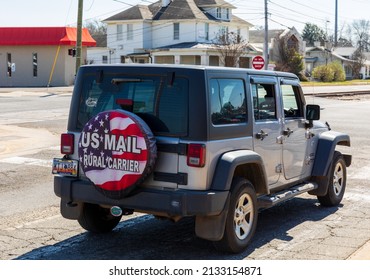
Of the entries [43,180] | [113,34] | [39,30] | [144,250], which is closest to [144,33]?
[113,34]

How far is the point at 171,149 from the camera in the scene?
5.79m

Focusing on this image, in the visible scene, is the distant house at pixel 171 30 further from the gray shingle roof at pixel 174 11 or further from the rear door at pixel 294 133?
the rear door at pixel 294 133

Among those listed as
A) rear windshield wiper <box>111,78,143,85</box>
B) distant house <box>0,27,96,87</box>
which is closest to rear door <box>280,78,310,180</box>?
rear windshield wiper <box>111,78,143,85</box>

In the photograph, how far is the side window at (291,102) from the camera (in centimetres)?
758

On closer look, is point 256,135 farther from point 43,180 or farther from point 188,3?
point 188,3

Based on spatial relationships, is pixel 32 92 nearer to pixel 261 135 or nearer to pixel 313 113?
pixel 313 113

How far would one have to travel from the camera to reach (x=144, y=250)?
627 cm

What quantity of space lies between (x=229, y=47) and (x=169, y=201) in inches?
2105

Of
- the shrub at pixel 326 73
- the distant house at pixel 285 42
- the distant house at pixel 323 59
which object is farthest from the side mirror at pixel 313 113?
the distant house at pixel 323 59

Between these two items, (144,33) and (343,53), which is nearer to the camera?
(144,33)

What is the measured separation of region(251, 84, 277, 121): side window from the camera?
674cm

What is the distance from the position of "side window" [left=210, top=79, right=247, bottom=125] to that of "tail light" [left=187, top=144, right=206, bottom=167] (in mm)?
355

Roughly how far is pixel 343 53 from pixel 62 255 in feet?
379

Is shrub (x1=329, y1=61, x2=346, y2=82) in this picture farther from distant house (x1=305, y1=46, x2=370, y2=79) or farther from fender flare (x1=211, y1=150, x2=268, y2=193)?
fender flare (x1=211, y1=150, x2=268, y2=193)
